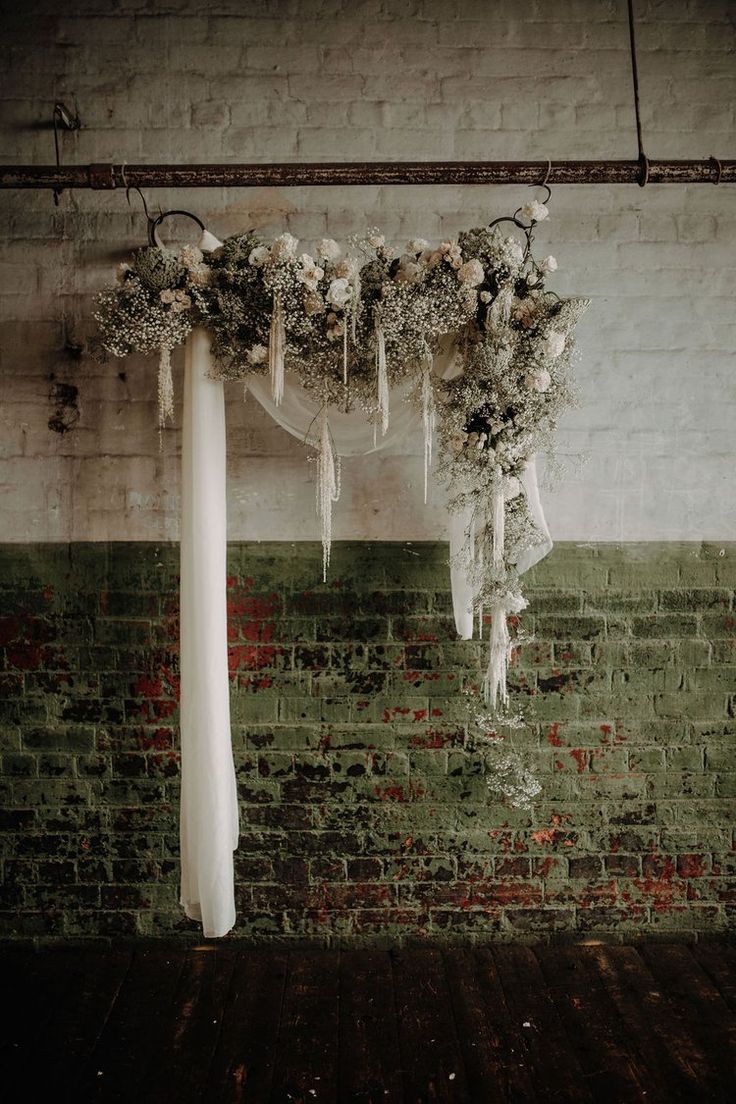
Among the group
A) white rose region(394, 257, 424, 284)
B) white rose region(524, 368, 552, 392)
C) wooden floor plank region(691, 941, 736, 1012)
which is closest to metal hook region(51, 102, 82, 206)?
white rose region(394, 257, 424, 284)

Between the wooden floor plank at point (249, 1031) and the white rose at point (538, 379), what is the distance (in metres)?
2.29

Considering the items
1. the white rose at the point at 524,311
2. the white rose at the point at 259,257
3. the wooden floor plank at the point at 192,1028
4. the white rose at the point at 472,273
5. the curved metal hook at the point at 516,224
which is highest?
the curved metal hook at the point at 516,224

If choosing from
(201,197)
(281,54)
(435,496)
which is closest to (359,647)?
(435,496)

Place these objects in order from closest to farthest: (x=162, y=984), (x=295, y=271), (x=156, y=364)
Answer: (x=295, y=271) → (x=162, y=984) → (x=156, y=364)

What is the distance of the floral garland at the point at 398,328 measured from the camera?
2443 mm

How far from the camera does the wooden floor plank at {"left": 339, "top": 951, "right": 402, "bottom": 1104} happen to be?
228 centimetres

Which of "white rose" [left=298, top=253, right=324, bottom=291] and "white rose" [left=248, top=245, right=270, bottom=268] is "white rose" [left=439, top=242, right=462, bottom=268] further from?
"white rose" [left=248, top=245, right=270, bottom=268]

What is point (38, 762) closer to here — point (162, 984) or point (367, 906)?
point (162, 984)

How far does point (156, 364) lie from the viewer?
301 centimetres

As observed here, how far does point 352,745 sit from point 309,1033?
38.8 inches

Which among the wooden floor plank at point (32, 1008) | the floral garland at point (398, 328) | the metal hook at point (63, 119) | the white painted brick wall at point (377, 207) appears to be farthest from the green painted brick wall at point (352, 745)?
the metal hook at point (63, 119)

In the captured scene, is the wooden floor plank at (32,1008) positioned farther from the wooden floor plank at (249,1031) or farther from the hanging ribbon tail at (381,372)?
the hanging ribbon tail at (381,372)

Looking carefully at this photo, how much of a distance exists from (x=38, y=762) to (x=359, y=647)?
1372mm

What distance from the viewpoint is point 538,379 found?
2.43m
